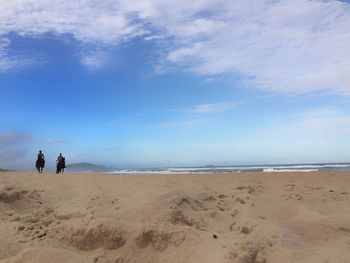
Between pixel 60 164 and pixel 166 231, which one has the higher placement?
pixel 60 164

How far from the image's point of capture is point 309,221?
401 cm

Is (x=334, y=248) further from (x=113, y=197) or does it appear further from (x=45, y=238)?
(x=113, y=197)

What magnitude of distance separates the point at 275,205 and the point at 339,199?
4.47 ft

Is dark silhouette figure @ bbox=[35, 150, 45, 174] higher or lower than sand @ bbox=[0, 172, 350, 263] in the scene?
higher

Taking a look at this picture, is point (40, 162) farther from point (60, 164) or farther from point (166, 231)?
point (166, 231)

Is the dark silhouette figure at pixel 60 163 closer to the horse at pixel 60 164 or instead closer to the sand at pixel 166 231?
the horse at pixel 60 164

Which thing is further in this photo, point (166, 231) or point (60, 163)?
point (60, 163)

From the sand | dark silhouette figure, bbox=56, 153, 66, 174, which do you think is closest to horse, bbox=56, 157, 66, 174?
dark silhouette figure, bbox=56, 153, 66, 174

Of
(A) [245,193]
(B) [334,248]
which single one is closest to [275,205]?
(A) [245,193]

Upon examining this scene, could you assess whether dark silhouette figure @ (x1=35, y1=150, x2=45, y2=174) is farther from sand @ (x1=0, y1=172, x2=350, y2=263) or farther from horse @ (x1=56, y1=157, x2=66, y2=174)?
sand @ (x1=0, y1=172, x2=350, y2=263)

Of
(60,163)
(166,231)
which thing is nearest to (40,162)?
(60,163)

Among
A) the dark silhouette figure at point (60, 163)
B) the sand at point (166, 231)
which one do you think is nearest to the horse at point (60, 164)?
the dark silhouette figure at point (60, 163)

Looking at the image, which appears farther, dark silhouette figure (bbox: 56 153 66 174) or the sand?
dark silhouette figure (bbox: 56 153 66 174)

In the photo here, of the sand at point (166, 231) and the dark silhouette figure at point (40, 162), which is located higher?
the dark silhouette figure at point (40, 162)
